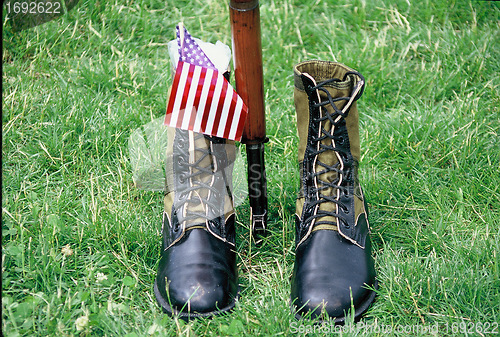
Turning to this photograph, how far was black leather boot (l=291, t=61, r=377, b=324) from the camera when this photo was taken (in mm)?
1949

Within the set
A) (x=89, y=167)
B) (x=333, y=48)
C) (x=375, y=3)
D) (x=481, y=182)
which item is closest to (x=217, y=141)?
(x=89, y=167)

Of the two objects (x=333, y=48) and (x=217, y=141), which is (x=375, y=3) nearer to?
(x=333, y=48)

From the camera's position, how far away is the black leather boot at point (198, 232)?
1958 millimetres

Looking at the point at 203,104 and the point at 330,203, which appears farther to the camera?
Result: the point at 330,203

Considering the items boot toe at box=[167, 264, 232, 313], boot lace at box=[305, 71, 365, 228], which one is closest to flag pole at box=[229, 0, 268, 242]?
boot lace at box=[305, 71, 365, 228]

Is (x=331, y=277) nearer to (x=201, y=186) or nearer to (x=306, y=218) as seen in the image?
(x=306, y=218)

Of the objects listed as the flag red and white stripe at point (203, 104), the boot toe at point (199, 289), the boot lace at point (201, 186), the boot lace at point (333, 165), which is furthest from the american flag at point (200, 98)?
the boot toe at point (199, 289)

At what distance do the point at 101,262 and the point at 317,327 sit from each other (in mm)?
914

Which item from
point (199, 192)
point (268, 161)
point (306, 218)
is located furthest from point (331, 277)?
point (268, 161)

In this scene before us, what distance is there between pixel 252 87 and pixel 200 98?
24 centimetres

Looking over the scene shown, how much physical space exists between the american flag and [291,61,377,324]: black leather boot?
35 centimetres

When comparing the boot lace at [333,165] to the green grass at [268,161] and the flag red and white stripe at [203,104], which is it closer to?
the green grass at [268,161]

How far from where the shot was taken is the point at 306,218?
7.15ft

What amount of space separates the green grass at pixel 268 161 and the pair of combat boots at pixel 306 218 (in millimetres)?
98
